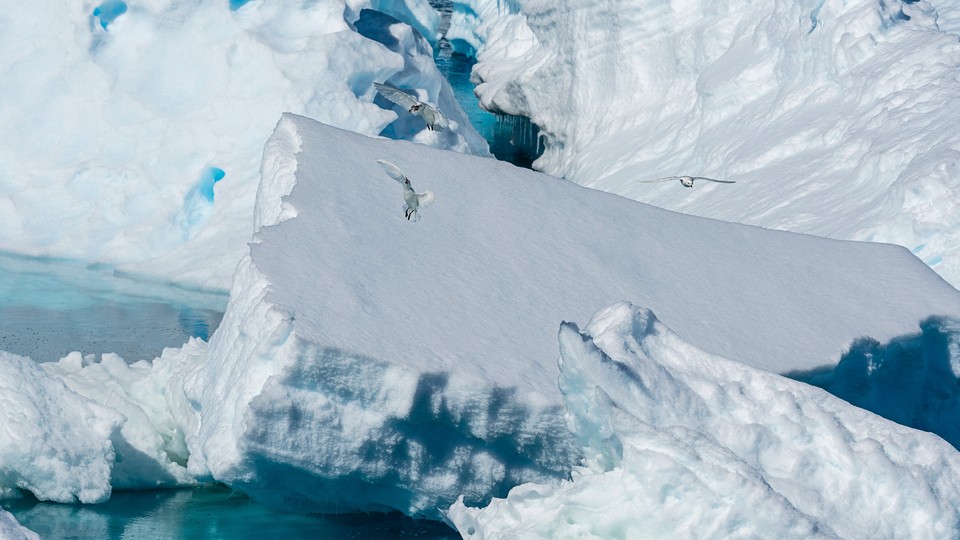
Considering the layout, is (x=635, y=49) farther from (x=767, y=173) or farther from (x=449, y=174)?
(x=449, y=174)

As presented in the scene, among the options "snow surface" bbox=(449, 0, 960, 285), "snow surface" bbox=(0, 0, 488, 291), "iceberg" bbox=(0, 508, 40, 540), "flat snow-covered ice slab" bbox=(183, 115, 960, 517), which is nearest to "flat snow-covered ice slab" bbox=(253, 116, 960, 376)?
"flat snow-covered ice slab" bbox=(183, 115, 960, 517)

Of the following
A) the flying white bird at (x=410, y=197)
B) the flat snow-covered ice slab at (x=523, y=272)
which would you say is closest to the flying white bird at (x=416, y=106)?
the flat snow-covered ice slab at (x=523, y=272)

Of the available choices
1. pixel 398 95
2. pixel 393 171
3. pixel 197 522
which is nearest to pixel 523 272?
pixel 393 171

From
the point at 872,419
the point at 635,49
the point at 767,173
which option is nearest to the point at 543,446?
the point at 872,419

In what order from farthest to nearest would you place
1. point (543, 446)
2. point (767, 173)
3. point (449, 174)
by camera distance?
point (767, 173) < point (449, 174) < point (543, 446)

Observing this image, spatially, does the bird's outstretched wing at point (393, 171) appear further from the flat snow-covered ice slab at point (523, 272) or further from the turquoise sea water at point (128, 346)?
the turquoise sea water at point (128, 346)

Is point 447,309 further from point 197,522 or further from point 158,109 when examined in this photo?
point 158,109
